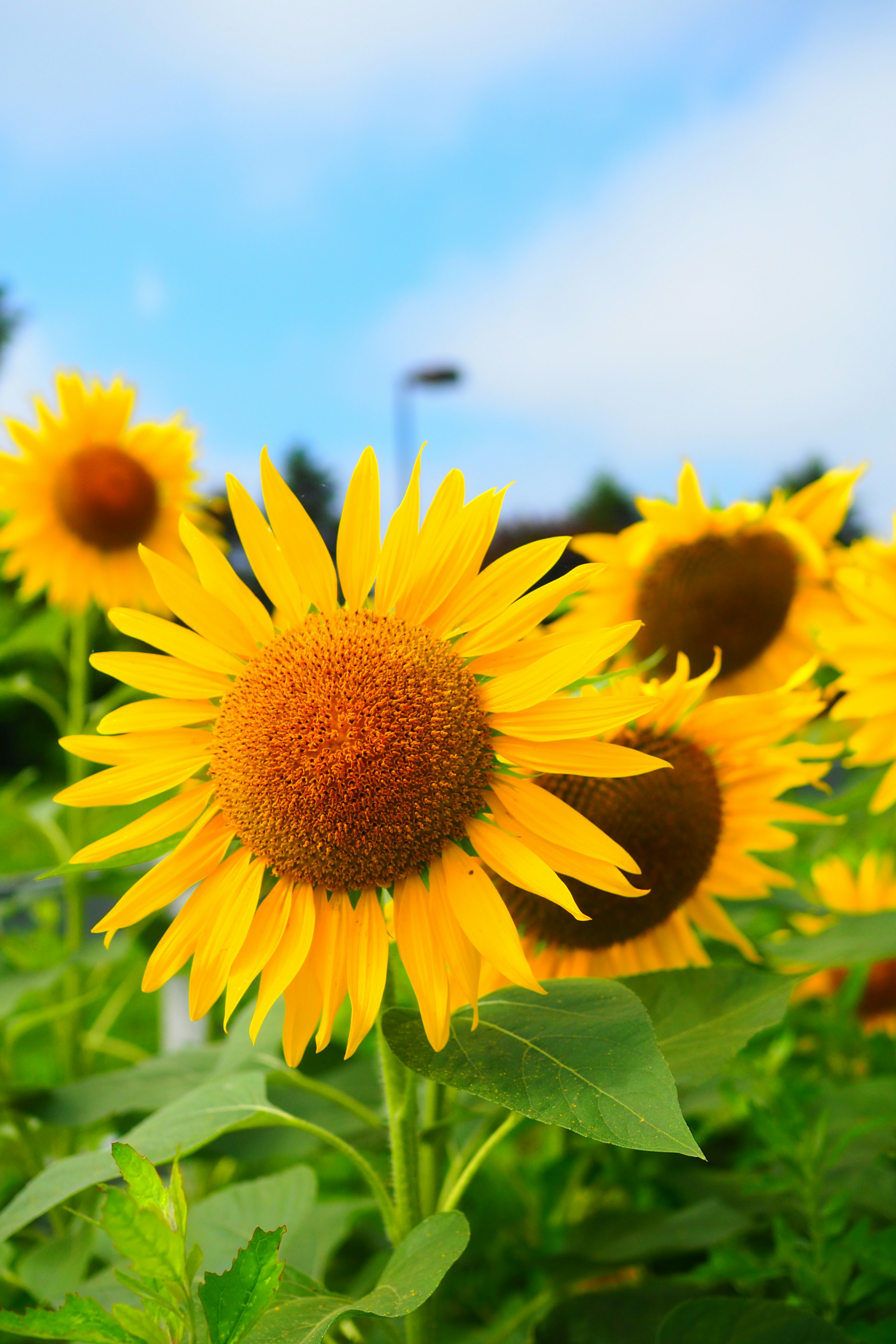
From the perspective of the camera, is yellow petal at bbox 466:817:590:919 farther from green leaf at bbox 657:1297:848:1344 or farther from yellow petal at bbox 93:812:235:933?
green leaf at bbox 657:1297:848:1344

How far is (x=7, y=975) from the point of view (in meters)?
1.80

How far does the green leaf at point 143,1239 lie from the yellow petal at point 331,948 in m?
0.21

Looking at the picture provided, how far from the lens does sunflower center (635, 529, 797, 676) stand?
177 cm

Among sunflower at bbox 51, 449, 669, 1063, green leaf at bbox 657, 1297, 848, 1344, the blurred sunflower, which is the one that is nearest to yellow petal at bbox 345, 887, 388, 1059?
sunflower at bbox 51, 449, 669, 1063

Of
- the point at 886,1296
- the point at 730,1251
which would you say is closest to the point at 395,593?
the point at 730,1251

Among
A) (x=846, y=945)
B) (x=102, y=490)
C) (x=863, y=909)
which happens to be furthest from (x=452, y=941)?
(x=102, y=490)

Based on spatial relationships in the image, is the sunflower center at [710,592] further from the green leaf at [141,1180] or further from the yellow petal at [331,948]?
the green leaf at [141,1180]

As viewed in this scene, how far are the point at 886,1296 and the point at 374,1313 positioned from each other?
2.52ft

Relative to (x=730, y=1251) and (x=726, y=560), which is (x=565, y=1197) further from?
(x=726, y=560)

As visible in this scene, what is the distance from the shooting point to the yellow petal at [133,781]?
Answer: 0.85 metres

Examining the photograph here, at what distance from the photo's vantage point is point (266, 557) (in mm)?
862

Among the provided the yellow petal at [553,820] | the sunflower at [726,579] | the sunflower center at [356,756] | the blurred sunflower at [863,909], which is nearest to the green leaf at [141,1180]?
the sunflower center at [356,756]

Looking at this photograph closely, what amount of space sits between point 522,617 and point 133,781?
34 centimetres

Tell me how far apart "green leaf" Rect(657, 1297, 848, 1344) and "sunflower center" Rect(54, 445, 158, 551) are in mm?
2012
